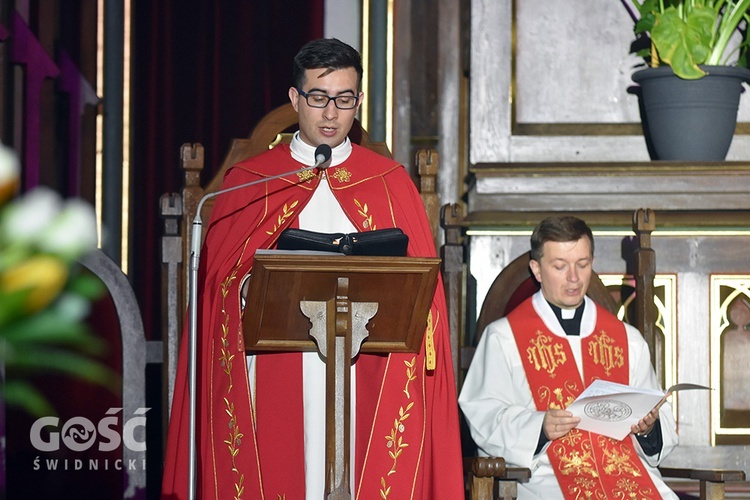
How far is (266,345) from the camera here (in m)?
2.87

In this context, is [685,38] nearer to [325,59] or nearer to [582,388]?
[582,388]

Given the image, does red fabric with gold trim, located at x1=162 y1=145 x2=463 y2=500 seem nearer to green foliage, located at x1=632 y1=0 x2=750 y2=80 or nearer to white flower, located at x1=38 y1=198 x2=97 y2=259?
green foliage, located at x1=632 y1=0 x2=750 y2=80

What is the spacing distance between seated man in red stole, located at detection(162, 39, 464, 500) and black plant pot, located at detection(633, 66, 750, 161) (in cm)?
179

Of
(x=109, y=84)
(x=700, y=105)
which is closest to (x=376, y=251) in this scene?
(x=700, y=105)

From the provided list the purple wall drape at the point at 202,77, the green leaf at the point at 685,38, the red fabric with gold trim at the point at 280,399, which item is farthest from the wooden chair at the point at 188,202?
the purple wall drape at the point at 202,77

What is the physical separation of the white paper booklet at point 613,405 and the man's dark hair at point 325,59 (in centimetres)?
120

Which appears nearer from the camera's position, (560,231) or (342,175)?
(342,175)

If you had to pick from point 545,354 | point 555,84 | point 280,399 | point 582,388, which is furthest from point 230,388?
point 555,84

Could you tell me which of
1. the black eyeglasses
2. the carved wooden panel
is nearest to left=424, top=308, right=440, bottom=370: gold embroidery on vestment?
the black eyeglasses

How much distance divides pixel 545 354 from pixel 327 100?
4.08ft

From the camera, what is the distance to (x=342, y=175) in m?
3.55

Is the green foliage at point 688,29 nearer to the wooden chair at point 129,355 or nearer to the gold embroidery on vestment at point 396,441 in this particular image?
the gold embroidery on vestment at point 396,441

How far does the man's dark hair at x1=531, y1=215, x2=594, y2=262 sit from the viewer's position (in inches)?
149

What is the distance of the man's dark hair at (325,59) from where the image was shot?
10.9 ft
